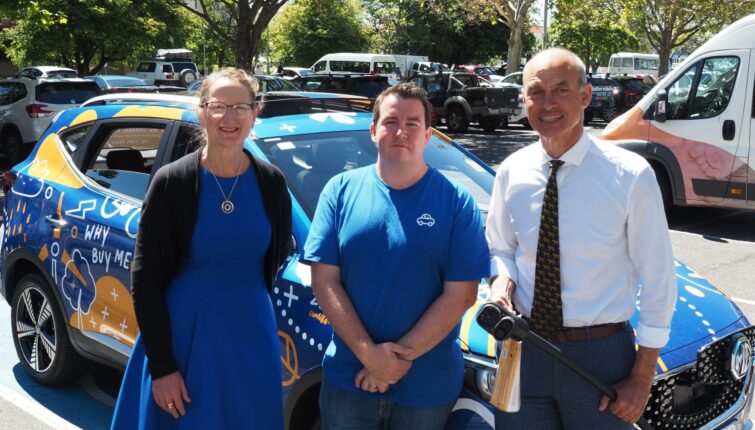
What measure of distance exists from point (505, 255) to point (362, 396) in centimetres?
66

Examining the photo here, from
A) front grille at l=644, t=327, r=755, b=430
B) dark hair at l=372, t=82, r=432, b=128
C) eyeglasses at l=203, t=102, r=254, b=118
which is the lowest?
front grille at l=644, t=327, r=755, b=430

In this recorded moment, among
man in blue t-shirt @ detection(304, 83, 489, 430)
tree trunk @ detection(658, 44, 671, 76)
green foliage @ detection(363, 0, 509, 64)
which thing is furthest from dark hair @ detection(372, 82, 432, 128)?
green foliage @ detection(363, 0, 509, 64)

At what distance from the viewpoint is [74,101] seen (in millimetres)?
16484

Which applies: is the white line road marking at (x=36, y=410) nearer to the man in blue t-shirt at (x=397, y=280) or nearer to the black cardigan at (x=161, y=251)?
the black cardigan at (x=161, y=251)

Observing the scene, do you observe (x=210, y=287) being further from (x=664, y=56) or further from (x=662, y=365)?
(x=664, y=56)

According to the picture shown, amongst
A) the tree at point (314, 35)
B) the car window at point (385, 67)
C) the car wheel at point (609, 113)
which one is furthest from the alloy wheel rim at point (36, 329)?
the tree at point (314, 35)

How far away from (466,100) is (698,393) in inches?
824

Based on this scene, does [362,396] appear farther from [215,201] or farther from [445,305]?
[215,201]

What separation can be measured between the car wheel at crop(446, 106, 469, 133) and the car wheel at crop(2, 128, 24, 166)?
12563 mm

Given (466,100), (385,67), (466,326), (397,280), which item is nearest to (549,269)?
(397,280)

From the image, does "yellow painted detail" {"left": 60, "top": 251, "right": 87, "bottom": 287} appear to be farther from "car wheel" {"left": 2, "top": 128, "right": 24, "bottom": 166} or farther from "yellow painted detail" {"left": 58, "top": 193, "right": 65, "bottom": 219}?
"car wheel" {"left": 2, "top": 128, "right": 24, "bottom": 166}

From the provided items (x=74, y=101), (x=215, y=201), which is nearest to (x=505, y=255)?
(x=215, y=201)

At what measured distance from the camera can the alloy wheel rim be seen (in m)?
4.76

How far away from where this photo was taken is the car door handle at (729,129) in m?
9.26
